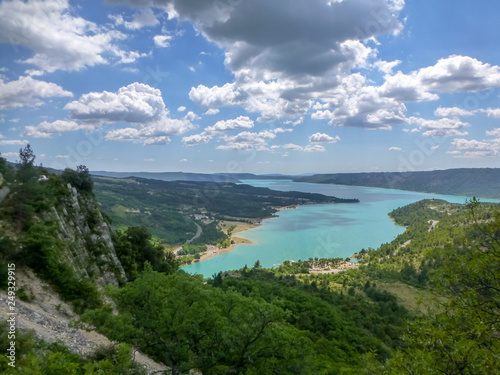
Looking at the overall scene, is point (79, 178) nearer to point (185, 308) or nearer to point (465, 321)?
point (185, 308)

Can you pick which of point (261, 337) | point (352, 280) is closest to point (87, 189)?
point (261, 337)

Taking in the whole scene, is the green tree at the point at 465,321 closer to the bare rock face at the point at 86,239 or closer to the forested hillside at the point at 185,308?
the forested hillside at the point at 185,308

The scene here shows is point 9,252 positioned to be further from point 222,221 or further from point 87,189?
point 222,221

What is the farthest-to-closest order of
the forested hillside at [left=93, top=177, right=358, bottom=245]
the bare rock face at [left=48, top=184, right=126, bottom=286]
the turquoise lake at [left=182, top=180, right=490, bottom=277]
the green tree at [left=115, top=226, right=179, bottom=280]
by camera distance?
the forested hillside at [left=93, top=177, right=358, bottom=245], the turquoise lake at [left=182, top=180, right=490, bottom=277], the green tree at [left=115, top=226, right=179, bottom=280], the bare rock face at [left=48, top=184, right=126, bottom=286]

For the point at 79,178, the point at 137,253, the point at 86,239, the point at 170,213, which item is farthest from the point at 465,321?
the point at 170,213

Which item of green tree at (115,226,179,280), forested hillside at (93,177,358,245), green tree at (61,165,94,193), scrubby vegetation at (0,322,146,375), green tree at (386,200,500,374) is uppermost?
green tree at (61,165,94,193)

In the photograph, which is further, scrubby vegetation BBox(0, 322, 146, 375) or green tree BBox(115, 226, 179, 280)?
green tree BBox(115, 226, 179, 280)

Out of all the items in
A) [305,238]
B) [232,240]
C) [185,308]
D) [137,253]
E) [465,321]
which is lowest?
[232,240]

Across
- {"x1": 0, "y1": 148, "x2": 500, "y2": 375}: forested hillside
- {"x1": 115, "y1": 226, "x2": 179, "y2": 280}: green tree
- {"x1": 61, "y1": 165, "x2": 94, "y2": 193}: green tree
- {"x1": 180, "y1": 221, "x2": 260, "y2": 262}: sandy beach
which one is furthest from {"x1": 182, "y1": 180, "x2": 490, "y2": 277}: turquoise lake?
{"x1": 0, "y1": 148, "x2": 500, "y2": 375}: forested hillside

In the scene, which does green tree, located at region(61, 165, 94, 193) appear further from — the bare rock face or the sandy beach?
the sandy beach

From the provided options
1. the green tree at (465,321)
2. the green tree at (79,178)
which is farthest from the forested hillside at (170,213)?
the green tree at (465,321)
